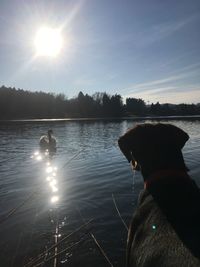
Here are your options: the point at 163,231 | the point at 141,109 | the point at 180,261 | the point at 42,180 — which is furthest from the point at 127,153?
the point at 141,109

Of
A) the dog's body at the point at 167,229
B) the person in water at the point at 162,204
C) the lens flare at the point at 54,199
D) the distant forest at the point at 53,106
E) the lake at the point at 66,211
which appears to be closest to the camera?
the dog's body at the point at 167,229

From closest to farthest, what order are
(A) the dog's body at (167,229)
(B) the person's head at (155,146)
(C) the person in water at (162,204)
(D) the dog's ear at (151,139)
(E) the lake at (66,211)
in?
(A) the dog's body at (167,229) → (C) the person in water at (162,204) → (B) the person's head at (155,146) → (D) the dog's ear at (151,139) → (E) the lake at (66,211)

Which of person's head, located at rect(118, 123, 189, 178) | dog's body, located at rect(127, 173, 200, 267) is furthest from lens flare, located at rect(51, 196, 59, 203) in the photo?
dog's body, located at rect(127, 173, 200, 267)

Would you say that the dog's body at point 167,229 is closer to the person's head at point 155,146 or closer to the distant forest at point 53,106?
the person's head at point 155,146

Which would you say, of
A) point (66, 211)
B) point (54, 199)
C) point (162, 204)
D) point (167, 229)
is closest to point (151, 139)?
point (162, 204)

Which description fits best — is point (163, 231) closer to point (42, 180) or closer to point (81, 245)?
point (81, 245)

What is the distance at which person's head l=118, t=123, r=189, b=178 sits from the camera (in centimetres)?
455

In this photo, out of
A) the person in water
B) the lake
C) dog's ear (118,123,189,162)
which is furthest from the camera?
the lake

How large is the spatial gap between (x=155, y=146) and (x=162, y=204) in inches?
41.9

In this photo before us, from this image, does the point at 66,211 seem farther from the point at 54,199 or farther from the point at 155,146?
the point at 155,146

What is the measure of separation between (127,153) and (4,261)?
407 centimetres

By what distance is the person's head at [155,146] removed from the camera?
14.9ft

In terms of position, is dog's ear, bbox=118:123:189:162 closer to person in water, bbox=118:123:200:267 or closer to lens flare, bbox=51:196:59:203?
person in water, bbox=118:123:200:267

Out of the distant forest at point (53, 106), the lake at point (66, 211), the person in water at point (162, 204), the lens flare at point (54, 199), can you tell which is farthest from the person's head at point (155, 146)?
the distant forest at point (53, 106)
